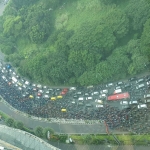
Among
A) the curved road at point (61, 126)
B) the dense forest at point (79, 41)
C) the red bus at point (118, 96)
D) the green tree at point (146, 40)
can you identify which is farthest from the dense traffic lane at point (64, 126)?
the green tree at point (146, 40)

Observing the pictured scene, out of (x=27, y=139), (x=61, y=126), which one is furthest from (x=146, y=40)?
(x=27, y=139)

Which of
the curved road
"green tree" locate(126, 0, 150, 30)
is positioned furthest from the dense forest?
the curved road

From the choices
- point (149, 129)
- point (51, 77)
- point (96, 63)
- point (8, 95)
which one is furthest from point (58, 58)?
point (149, 129)

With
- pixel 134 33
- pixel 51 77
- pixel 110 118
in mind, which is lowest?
pixel 110 118

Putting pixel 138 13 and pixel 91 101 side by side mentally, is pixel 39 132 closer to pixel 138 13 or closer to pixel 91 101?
pixel 91 101

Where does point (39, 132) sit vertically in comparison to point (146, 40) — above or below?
below

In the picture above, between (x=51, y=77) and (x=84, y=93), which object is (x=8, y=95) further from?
(x=84, y=93)

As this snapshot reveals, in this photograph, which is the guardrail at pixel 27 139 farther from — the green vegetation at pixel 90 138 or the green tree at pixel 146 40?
the green tree at pixel 146 40
